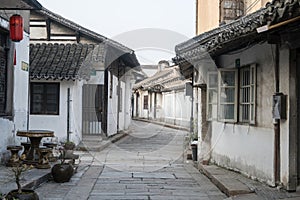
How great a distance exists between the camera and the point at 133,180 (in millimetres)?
10242

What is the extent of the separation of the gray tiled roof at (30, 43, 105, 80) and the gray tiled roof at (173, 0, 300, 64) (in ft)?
16.5

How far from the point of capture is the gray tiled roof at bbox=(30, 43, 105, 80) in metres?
16.0

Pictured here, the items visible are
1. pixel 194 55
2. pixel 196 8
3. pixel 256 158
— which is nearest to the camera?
pixel 256 158

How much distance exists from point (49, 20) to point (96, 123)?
4720 millimetres

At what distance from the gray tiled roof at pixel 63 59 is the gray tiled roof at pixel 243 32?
5.02m

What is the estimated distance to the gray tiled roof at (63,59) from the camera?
52.5 ft

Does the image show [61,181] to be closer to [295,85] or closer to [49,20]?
[295,85]

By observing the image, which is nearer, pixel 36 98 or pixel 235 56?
pixel 235 56

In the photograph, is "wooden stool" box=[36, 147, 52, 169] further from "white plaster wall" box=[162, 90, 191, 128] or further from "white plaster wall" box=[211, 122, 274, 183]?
"white plaster wall" box=[162, 90, 191, 128]

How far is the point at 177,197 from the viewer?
8.35 m

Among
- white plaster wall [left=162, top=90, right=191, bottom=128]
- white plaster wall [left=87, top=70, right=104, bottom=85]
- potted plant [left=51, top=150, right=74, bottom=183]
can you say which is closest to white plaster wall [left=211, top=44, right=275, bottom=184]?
potted plant [left=51, top=150, right=74, bottom=183]

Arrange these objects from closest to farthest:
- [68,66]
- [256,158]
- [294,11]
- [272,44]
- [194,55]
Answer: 1. [294,11]
2. [272,44]
3. [256,158]
4. [194,55]
5. [68,66]

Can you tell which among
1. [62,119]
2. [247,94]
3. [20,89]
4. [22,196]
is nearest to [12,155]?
[20,89]

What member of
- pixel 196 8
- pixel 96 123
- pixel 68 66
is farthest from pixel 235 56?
pixel 196 8
